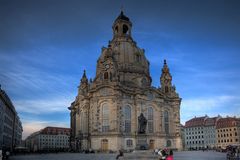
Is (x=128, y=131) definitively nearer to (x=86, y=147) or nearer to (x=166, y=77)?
(x=86, y=147)

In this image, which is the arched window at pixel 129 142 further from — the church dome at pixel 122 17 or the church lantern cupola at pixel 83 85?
the church dome at pixel 122 17

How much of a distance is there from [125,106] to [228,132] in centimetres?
5915

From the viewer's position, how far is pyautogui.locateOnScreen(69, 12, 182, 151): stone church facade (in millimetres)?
77312

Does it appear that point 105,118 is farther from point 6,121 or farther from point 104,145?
point 6,121

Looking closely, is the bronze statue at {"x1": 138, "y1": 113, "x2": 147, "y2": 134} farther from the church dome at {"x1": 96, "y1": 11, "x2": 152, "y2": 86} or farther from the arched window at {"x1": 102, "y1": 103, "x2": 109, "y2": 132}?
the church dome at {"x1": 96, "y1": 11, "x2": 152, "y2": 86}

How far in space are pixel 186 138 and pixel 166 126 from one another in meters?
54.7

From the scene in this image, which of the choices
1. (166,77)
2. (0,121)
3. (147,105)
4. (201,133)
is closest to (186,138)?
(201,133)

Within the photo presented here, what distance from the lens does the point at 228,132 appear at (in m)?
120

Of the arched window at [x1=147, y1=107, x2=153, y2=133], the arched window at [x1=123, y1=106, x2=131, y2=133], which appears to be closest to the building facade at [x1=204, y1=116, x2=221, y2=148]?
the arched window at [x1=147, y1=107, x2=153, y2=133]

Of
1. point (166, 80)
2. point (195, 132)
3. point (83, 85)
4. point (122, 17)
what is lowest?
point (195, 132)

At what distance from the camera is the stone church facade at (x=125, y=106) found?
7731 centimetres

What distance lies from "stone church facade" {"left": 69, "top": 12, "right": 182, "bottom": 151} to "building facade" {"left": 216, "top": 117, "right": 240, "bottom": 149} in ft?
124

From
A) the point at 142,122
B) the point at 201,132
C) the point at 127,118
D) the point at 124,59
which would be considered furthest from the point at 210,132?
the point at 142,122

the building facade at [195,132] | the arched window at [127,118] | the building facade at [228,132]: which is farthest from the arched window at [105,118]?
the building facade at [195,132]
